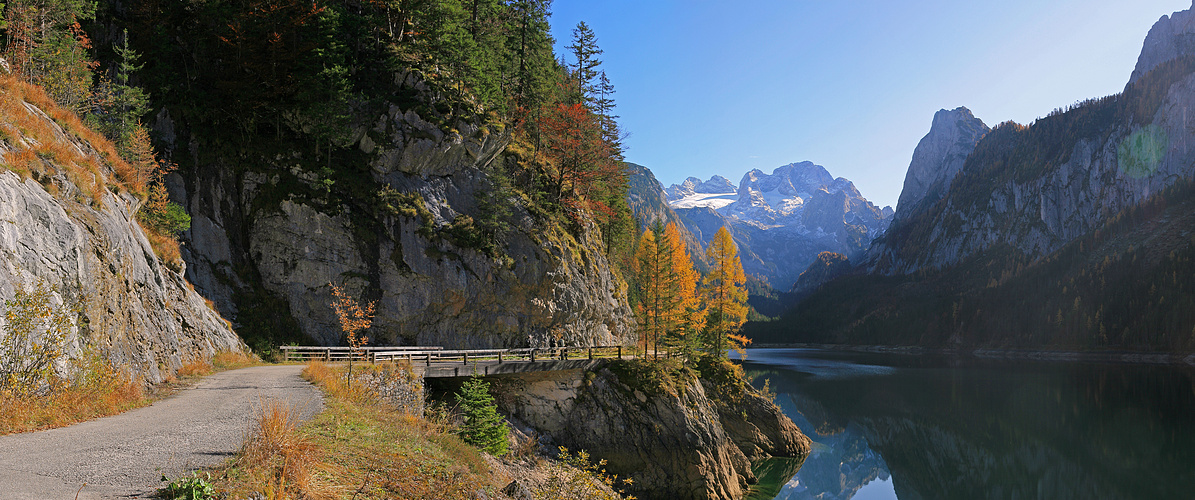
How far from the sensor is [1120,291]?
141500 millimetres

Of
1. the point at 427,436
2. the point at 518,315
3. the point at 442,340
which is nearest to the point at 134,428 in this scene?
the point at 427,436

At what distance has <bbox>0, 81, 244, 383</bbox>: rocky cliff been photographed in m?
12.2

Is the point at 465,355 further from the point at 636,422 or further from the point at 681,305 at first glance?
the point at 681,305

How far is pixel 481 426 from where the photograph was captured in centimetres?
1945

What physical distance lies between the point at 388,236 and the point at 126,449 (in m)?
27.9

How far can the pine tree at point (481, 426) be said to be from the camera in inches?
749

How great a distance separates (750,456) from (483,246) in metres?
22.3

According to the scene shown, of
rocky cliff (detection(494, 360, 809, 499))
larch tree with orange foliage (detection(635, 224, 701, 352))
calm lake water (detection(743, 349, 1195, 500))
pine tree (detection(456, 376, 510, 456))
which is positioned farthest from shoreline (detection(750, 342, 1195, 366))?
pine tree (detection(456, 376, 510, 456))

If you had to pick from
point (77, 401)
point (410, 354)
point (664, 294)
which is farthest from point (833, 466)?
point (77, 401)

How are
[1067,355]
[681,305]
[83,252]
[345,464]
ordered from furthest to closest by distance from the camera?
[1067,355] → [681,305] → [83,252] → [345,464]

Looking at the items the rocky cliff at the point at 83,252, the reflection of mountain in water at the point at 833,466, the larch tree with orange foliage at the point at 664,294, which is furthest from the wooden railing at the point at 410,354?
the reflection of mountain in water at the point at 833,466

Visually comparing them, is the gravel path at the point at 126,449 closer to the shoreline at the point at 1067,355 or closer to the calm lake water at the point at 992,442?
the calm lake water at the point at 992,442

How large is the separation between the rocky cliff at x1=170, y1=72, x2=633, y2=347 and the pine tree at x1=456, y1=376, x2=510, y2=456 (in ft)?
51.6

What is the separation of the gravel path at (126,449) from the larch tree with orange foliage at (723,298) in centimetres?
3673
